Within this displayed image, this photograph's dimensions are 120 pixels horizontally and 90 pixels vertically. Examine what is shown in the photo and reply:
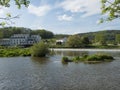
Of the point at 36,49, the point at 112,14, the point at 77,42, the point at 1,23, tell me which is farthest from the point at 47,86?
the point at 77,42

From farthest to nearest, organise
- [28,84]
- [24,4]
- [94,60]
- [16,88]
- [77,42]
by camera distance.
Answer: [77,42], [94,60], [28,84], [16,88], [24,4]

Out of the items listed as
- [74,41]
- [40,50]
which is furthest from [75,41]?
[40,50]

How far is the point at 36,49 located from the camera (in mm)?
84375

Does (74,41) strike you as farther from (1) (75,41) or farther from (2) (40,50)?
(2) (40,50)

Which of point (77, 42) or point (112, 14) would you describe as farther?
point (77, 42)

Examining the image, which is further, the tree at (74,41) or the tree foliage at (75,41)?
the tree foliage at (75,41)

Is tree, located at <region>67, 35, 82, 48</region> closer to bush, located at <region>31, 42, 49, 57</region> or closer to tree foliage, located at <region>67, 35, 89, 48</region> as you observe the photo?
tree foliage, located at <region>67, 35, 89, 48</region>

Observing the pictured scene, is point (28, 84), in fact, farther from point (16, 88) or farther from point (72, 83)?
point (72, 83)

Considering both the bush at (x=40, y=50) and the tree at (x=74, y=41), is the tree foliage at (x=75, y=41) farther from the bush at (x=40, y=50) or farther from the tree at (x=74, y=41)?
the bush at (x=40, y=50)

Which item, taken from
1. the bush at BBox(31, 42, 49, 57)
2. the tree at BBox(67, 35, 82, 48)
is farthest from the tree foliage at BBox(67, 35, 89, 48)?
the bush at BBox(31, 42, 49, 57)

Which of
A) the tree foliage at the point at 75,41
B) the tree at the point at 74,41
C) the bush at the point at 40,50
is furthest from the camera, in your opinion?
the tree foliage at the point at 75,41

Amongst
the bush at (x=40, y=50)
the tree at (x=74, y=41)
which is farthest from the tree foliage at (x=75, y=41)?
the bush at (x=40, y=50)

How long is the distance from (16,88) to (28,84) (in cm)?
277

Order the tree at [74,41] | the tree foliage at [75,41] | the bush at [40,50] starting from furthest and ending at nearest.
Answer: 1. the tree foliage at [75,41]
2. the tree at [74,41]
3. the bush at [40,50]
